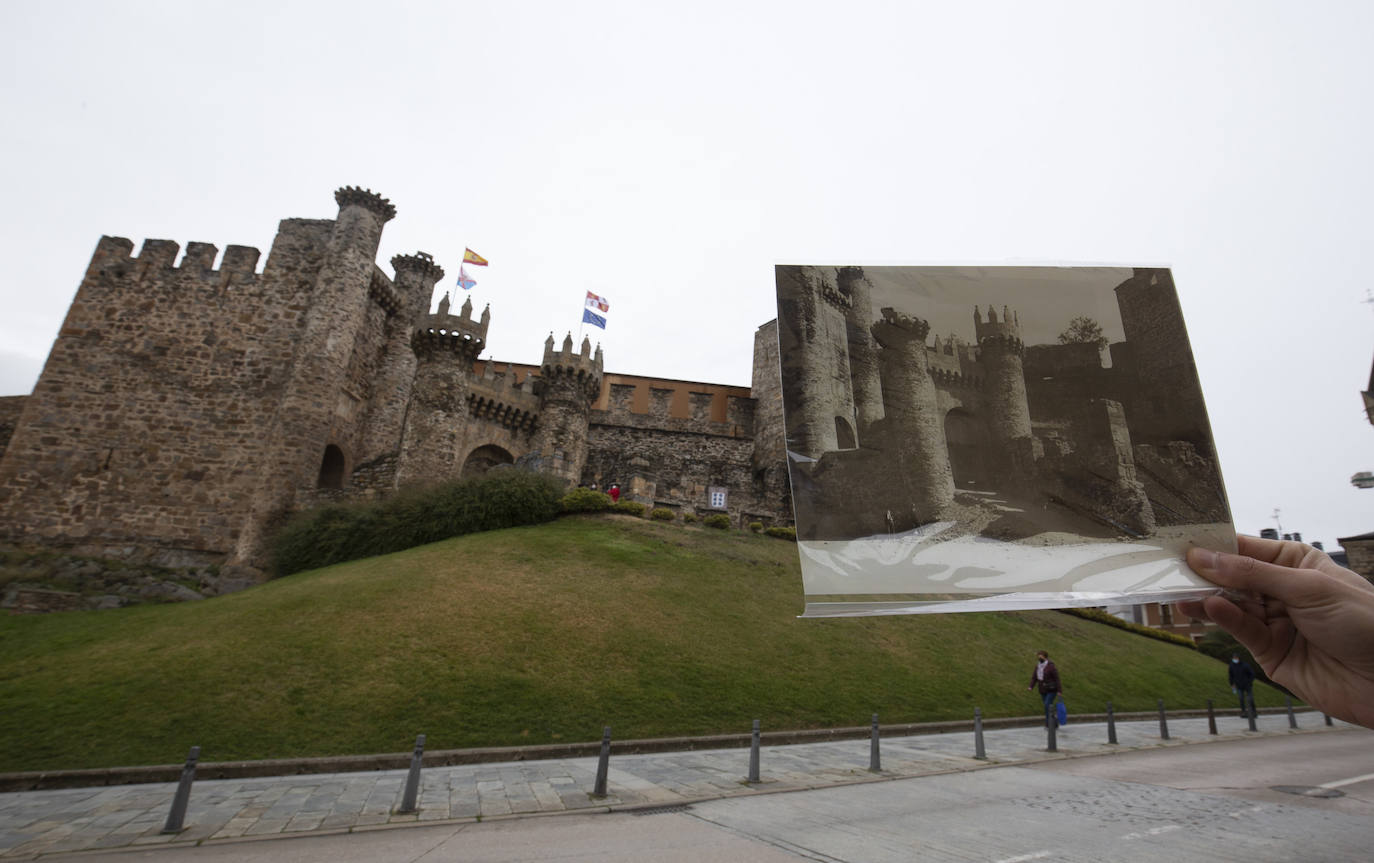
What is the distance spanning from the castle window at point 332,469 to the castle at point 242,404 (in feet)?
0.20

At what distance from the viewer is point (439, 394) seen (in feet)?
90.5

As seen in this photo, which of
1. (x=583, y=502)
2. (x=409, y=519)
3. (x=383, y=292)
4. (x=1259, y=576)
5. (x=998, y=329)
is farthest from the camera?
(x=383, y=292)

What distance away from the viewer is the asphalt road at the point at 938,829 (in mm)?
5906

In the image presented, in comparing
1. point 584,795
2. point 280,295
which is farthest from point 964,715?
point 280,295

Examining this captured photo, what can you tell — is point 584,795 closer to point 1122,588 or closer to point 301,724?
point 301,724

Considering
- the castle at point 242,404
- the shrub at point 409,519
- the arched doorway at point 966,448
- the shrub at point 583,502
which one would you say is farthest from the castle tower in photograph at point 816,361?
the castle at point 242,404

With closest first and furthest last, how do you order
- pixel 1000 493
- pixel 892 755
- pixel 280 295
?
pixel 1000 493 < pixel 892 755 < pixel 280 295

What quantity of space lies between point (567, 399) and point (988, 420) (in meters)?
31.3

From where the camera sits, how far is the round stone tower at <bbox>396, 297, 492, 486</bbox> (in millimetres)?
26562

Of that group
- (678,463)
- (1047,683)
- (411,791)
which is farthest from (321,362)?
(1047,683)

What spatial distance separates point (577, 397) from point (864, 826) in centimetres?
2819

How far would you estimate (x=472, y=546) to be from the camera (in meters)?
20.0

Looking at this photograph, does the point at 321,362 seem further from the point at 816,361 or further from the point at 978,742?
the point at 816,361

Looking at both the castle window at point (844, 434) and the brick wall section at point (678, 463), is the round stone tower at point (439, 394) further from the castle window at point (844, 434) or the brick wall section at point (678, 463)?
the castle window at point (844, 434)
